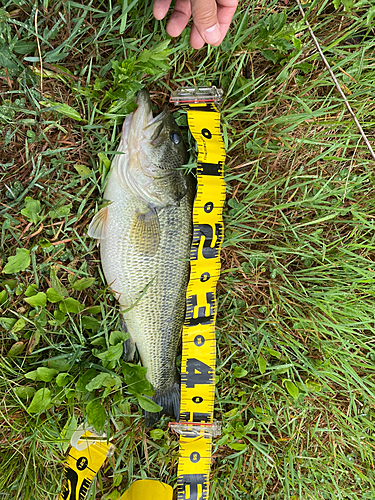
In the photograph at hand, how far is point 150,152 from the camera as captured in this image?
84.8 inches

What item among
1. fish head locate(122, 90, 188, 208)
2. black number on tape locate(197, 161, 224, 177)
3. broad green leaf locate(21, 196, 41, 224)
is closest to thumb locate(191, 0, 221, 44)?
fish head locate(122, 90, 188, 208)

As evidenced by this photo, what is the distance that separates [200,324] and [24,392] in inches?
50.3

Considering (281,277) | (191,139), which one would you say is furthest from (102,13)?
(281,277)

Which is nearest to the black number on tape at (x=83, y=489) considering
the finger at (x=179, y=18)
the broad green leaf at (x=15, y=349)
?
the broad green leaf at (x=15, y=349)

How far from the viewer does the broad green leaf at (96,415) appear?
6.89 feet

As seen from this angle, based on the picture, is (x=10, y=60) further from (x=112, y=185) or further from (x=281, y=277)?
(x=281, y=277)

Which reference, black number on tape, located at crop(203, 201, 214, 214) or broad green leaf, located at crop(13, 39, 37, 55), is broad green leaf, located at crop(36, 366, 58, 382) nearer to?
black number on tape, located at crop(203, 201, 214, 214)

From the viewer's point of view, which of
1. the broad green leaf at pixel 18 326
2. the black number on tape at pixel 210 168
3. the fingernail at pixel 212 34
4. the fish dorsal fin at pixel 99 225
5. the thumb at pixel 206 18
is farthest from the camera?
the black number on tape at pixel 210 168

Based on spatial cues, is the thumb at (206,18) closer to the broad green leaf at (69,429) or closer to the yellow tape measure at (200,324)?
the yellow tape measure at (200,324)

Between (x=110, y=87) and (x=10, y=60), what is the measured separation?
615 mm

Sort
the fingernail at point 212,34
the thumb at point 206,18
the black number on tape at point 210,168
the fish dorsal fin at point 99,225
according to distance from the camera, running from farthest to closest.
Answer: the black number on tape at point 210,168, the fish dorsal fin at point 99,225, the fingernail at point 212,34, the thumb at point 206,18

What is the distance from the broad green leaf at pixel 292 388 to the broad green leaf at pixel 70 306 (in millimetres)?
1700

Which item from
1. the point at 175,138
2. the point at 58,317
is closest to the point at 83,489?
the point at 58,317

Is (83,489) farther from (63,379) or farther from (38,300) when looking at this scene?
(38,300)
